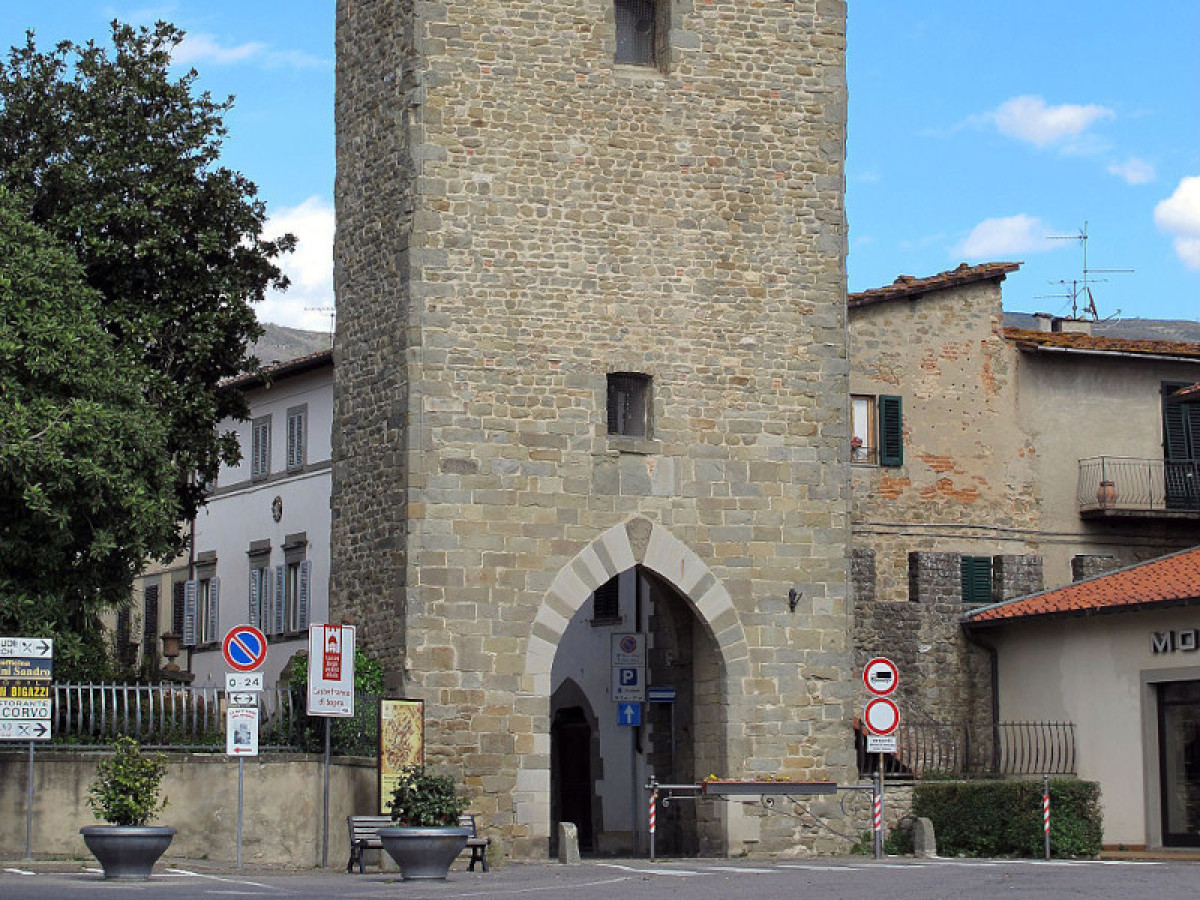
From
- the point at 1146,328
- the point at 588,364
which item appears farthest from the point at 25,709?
the point at 1146,328

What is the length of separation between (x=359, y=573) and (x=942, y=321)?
11.4 meters

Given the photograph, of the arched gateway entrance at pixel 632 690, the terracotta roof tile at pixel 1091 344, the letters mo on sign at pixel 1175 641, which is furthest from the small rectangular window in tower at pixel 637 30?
the letters mo on sign at pixel 1175 641

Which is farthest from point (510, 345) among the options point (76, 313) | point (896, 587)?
point (896, 587)

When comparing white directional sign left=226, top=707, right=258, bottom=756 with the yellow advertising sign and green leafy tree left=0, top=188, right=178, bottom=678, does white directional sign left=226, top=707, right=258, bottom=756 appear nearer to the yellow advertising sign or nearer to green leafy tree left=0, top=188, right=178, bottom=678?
the yellow advertising sign

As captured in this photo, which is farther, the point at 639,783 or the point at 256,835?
the point at 639,783

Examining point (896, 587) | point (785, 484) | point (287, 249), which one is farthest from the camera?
point (896, 587)

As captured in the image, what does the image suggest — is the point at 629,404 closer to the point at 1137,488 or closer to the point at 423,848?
the point at 423,848

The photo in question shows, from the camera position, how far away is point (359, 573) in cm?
2889

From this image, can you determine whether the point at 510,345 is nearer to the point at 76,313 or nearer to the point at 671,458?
the point at 671,458

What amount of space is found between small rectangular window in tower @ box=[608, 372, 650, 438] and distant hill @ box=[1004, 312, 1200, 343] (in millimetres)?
21491

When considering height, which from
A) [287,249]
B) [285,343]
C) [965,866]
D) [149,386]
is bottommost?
[965,866]

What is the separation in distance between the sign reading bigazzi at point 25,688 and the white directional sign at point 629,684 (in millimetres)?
13079

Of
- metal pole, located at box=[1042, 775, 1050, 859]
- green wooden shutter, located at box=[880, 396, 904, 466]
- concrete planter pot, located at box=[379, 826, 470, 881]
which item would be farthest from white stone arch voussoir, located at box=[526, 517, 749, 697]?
green wooden shutter, located at box=[880, 396, 904, 466]

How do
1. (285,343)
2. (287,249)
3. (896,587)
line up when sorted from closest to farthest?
(287,249), (896,587), (285,343)
